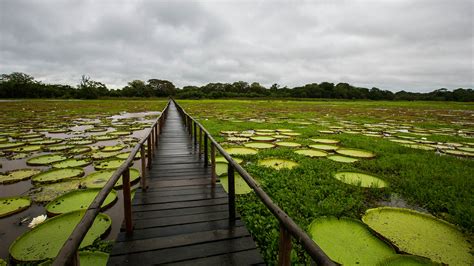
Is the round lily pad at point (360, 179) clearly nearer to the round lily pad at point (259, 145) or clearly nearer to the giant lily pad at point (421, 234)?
the giant lily pad at point (421, 234)

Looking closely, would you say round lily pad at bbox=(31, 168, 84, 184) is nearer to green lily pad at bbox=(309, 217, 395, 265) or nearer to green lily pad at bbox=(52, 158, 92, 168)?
green lily pad at bbox=(52, 158, 92, 168)

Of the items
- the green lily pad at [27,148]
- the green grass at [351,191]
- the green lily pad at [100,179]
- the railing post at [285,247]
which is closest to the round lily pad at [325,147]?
the green grass at [351,191]

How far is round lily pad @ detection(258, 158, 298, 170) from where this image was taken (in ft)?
17.9

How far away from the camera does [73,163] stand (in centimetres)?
556

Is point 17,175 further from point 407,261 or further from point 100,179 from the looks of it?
point 407,261

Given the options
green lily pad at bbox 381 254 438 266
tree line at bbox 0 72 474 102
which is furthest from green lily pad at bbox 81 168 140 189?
tree line at bbox 0 72 474 102

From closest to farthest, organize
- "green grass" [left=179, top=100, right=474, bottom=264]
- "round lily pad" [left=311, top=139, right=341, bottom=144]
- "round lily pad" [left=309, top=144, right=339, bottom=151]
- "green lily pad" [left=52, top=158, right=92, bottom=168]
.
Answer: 1. "green grass" [left=179, top=100, right=474, bottom=264]
2. "green lily pad" [left=52, top=158, right=92, bottom=168]
3. "round lily pad" [left=309, top=144, right=339, bottom=151]
4. "round lily pad" [left=311, top=139, right=341, bottom=144]

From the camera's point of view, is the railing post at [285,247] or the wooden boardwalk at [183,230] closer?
the railing post at [285,247]

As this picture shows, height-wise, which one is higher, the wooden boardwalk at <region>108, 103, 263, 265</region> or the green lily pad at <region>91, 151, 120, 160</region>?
the green lily pad at <region>91, 151, 120, 160</region>

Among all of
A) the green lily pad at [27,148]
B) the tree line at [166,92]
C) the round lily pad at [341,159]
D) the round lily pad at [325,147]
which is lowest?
the round lily pad at [341,159]

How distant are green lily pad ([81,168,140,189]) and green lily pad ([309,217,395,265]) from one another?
3.41 metres

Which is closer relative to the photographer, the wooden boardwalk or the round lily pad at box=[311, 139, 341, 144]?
the wooden boardwalk

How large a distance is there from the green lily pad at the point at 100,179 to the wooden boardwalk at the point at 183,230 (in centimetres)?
69

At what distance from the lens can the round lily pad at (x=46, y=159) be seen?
555 centimetres
